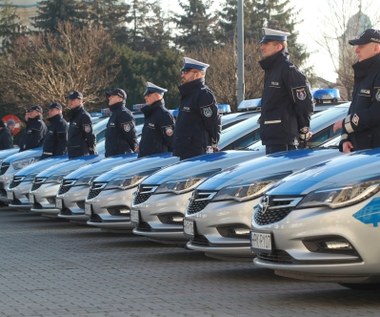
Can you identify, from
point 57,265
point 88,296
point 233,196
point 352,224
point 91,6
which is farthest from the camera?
point 91,6

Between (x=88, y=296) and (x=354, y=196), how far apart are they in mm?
2384

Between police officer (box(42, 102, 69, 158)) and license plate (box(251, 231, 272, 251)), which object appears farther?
police officer (box(42, 102, 69, 158))

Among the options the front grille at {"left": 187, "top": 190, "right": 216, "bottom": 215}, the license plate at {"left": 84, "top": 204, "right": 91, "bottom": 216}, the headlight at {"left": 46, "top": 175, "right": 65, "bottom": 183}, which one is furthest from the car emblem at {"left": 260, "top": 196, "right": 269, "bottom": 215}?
the headlight at {"left": 46, "top": 175, "right": 65, "bottom": 183}

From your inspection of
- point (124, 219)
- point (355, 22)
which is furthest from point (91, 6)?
point (124, 219)

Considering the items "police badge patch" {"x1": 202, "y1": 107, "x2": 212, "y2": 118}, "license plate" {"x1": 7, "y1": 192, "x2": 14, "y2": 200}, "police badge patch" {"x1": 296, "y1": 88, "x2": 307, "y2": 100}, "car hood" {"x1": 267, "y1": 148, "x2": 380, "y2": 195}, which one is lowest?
"license plate" {"x1": 7, "y1": 192, "x2": 14, "y2": 200}

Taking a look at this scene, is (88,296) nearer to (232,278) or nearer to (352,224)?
(232,278)

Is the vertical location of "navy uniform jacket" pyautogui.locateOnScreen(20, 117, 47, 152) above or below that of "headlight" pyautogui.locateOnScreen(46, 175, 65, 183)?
above

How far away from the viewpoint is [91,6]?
7694 cm

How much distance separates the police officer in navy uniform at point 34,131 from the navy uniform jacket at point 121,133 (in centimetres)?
575

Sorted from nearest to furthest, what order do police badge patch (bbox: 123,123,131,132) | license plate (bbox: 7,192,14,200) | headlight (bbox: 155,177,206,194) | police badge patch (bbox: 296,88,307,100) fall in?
police badge patch (bbox: 296,88,307,100)
headlight (bbox: 155,177,206,194)
police badge patch (bbox: 123,123,131,132)
license plate (bbox: 7,192,14,200)

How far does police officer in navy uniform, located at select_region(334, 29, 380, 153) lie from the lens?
9398mm

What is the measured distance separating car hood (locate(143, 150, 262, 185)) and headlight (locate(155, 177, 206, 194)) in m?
0.05

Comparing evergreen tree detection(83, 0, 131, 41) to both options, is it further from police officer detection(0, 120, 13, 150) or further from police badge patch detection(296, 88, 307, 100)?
police badge patch detection(296, 88, 307, 100)

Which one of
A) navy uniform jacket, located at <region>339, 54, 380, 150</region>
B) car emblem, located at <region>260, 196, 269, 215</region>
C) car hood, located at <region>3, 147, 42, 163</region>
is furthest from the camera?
car hood, located at <region>3, 147, 42, 163</region>
